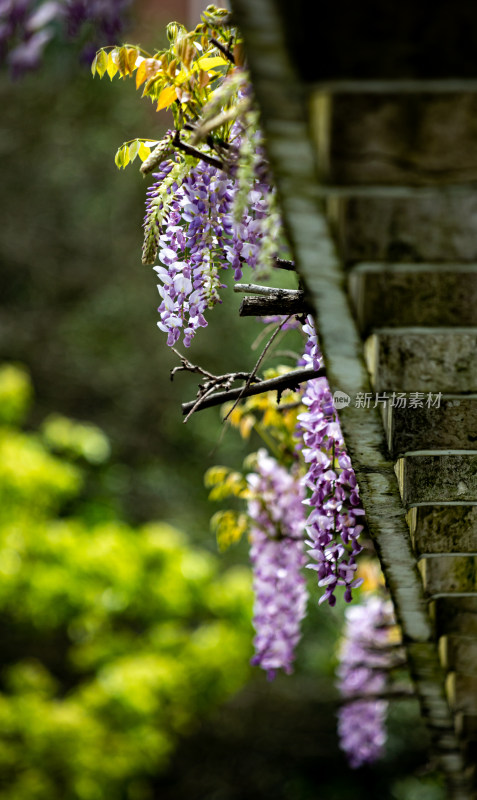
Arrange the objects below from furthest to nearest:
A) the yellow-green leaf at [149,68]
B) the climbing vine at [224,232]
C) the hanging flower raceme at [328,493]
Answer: the hanging flower raceme at [328,493]
the yellow-green leaf at [149,68]
the climbing vine at [224,232]

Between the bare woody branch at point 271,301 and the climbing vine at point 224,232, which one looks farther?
the bare woody branch at point 271,301

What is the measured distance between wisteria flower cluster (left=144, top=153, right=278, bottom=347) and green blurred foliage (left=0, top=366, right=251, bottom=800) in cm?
205

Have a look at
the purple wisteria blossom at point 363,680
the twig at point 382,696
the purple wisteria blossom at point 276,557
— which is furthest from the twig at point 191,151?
the purple wisteria blossom at point 363,680

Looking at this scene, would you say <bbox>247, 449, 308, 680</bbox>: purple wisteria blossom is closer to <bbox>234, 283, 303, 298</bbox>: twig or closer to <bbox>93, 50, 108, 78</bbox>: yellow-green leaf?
<bbox>234, 283, 303, 298</bbox>: twig

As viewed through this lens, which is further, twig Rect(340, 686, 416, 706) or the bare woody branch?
twig Rect(340, 686, 416, 706)

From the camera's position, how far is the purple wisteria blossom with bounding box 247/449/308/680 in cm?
193

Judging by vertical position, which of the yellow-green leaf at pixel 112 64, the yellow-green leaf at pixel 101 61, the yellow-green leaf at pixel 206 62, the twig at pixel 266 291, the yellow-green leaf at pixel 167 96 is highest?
the yellow-green leaf at pixel 101 61

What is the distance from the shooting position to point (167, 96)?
1.00 metres

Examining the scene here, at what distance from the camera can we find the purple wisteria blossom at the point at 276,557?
1930 mm

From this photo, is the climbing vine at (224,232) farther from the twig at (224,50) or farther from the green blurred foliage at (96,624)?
the green blurred foliage at (96,624)

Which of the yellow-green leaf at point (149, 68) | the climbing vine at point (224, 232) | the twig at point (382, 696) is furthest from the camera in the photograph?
the twig at point (382, 696)

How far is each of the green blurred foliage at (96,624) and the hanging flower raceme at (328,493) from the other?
1977 mm

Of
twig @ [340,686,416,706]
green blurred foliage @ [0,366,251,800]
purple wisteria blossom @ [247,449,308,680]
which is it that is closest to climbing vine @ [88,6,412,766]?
purple wisteria blossom @ [247,449,308,680]

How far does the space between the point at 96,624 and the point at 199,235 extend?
2692 mm
